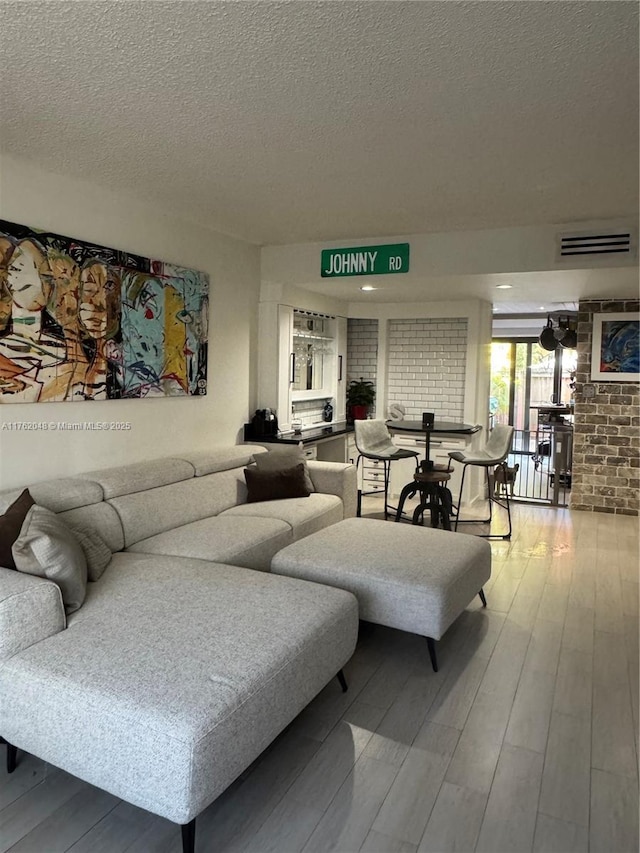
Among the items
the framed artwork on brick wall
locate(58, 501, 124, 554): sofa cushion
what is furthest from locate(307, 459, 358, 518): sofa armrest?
the framed artwork on brick wall

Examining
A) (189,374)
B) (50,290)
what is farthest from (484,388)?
(50,290)

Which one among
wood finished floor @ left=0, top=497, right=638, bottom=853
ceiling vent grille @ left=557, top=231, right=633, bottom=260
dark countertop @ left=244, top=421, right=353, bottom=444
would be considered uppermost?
ceiling vent grille @ left=557, top=231, right=633, bottom=260

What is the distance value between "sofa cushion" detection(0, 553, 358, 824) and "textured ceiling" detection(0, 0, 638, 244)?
2.07 metres

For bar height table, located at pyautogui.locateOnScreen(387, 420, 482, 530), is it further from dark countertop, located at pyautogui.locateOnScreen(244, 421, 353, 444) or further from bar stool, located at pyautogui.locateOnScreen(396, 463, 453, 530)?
dark countertop, located at pyautogui.locateOnScreen(244, 421, 353, 444)

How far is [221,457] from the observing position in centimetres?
471

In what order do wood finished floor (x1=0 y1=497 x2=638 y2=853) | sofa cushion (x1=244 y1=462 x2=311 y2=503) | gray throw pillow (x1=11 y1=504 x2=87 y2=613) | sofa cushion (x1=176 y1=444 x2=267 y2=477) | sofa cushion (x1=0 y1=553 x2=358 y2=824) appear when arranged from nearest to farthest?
sofa cushion (x1=0 y1=553 x2=358 y2=824), wood finished floor (x1=0 y1=497 x2=638 y2=853), gray throw pillow (x1=11 y1=504 x2=87 y2=613), sofa cushion (x1=176 y1=444 x2=267 y2=477), sofa cushion (x1=244 y1=462 x2=311 y2=503)

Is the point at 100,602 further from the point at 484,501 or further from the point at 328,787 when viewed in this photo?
the point at 484,501

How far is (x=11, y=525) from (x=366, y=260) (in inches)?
139

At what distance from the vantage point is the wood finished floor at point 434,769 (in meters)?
1.97

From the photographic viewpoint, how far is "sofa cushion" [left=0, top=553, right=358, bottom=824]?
5.96ft

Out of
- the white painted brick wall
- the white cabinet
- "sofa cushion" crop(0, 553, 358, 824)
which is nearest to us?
"sofa cushion" crop(0, 553, 358, 824)

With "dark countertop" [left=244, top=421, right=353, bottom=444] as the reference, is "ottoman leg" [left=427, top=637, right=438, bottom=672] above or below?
below

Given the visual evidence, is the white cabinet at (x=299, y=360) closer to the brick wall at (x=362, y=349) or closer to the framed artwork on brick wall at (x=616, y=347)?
the brick wall at (x=362, y=349)

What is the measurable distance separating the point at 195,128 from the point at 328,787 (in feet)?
9.12
